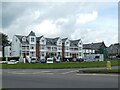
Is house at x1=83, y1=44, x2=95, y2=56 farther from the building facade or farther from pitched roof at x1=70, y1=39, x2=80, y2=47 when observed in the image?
the building facade

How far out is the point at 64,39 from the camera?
128 meters

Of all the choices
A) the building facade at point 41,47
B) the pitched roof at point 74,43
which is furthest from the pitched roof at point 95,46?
the building facade at point 41,47

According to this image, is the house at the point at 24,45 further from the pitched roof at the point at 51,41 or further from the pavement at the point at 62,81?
the pavement at the point at 62,81

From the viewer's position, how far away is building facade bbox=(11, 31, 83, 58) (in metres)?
111

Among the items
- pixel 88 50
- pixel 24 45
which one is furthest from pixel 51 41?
pixel 88 50

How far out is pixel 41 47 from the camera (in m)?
116

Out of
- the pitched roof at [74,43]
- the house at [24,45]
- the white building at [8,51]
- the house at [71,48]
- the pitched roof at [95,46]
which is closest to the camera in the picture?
the house at [24,45]

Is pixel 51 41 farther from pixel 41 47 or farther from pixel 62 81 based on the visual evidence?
pixel 62 81

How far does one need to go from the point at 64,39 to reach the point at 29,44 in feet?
71.1

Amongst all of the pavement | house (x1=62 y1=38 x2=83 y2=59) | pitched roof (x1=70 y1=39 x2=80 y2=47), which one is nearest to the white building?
house (x1=62 y1=38 x2=83 y2=59)

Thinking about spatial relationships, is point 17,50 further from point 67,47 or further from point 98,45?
point 98,45

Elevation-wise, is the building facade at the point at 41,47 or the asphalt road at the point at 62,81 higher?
the building facade at the point at 41,47

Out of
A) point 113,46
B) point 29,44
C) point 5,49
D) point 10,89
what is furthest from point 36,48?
point 10,89

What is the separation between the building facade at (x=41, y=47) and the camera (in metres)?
111
